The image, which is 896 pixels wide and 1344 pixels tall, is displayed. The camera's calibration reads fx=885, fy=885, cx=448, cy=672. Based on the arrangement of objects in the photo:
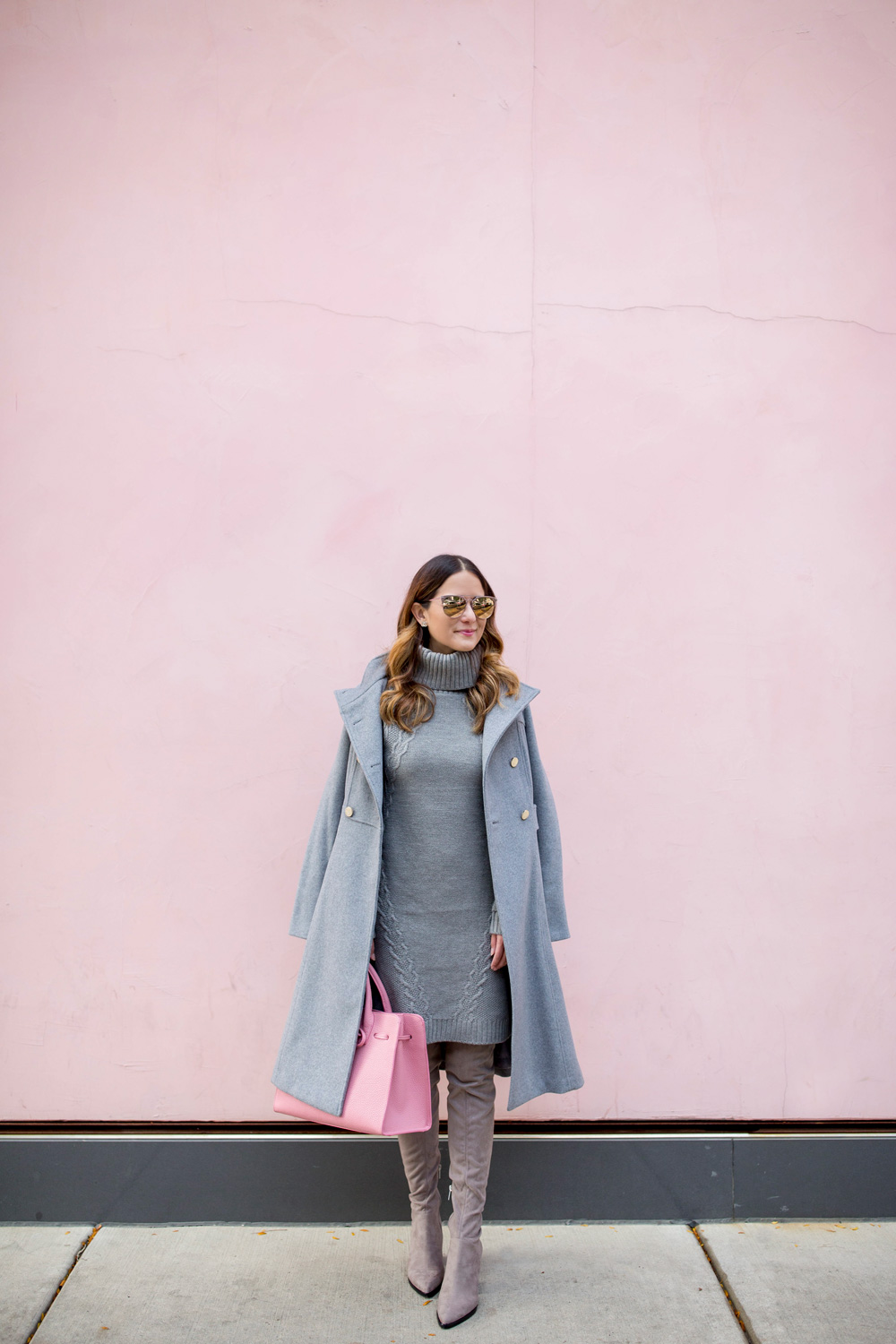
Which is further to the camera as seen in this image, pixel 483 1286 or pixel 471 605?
pixel 483 1286

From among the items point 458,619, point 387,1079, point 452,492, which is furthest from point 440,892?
point 452,492

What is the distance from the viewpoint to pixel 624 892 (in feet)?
10.1

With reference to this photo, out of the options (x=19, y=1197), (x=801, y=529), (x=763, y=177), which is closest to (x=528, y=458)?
(x=801, y=529)

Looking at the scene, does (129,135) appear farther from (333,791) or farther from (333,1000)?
(333,1000)

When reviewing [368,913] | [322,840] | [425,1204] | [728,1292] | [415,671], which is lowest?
[728,1292]

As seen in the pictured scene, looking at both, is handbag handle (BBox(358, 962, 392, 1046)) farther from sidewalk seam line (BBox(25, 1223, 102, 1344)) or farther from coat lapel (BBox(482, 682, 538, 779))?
sidewalk seam line (BBox(25, 1223, 102, 1344))

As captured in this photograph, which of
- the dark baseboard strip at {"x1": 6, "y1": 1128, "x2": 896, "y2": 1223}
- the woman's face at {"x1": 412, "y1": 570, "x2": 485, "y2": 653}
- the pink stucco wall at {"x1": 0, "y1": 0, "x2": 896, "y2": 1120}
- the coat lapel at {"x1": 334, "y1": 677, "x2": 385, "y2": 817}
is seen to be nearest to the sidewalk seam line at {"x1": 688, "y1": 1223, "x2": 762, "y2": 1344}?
the dark baseboard strip at {"x1": 6, "y1": 1128, "x2": 896, "y2": 1223}

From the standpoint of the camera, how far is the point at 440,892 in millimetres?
2496

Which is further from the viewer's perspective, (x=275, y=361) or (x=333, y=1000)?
(x=275, y=361)

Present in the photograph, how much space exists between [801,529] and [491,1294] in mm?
2642

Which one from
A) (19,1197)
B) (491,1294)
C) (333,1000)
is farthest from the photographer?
(19,1197)

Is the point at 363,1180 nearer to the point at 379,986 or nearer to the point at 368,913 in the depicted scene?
the point at 379,986

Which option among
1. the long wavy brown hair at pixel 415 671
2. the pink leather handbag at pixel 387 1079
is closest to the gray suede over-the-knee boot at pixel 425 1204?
the pink leather handbag at pixel 387 1079

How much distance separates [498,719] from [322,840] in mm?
653
